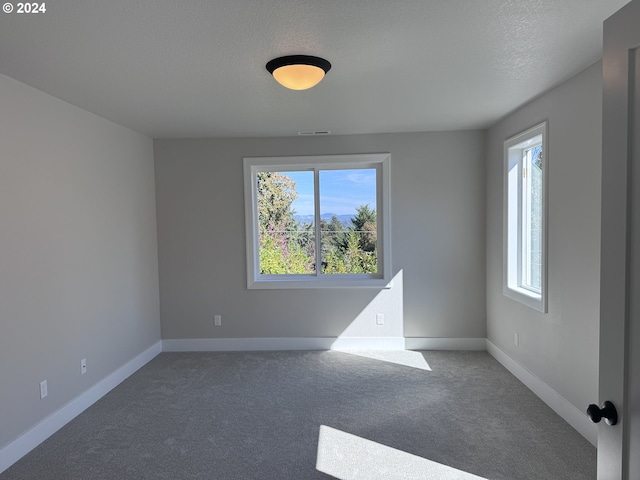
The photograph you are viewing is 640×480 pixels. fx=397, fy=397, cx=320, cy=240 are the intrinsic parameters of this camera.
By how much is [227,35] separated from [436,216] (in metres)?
3.13

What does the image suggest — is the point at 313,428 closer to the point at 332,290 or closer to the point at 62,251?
the point at 332,290

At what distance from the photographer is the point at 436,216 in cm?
448

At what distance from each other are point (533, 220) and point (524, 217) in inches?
5.1

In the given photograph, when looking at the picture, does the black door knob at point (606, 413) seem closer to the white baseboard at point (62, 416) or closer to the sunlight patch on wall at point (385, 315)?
the white baseboard at point (62, 416)

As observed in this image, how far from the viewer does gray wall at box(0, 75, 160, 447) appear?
2.54m

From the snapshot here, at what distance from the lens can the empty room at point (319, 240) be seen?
192cm

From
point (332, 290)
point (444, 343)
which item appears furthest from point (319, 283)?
point (444, 343)

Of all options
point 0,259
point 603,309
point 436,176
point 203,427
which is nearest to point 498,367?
Answer: point 436,176

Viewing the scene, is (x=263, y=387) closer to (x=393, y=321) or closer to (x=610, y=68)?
(x=393, y=321)

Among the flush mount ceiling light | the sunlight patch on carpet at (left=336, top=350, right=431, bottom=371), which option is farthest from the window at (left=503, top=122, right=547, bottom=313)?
the flush mount ceiling light

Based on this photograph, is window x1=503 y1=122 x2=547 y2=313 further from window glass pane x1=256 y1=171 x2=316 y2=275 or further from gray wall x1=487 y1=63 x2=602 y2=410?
window glass pane x1=256 y1=171 x2=316 y2=275

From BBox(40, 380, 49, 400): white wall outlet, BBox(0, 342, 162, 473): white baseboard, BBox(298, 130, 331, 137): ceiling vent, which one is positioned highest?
BBox(298, 130, 331, 137): ceiling vent

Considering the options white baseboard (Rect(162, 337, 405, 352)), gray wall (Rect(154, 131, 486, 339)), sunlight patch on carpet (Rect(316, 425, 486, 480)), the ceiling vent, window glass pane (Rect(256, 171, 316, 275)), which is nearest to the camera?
sunlight patch on carpet (Rect(316, 425, 486, 480))

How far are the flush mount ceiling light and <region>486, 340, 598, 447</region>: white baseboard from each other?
9.26 ft
